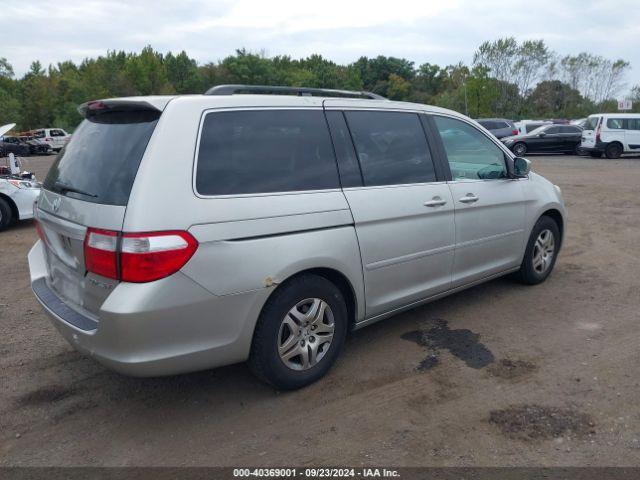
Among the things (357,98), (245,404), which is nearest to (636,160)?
(357,98)

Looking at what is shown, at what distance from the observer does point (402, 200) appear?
3.85 metres

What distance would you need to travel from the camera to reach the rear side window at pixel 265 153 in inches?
119

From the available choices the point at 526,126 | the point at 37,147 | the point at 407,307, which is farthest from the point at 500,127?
the point at 37,147

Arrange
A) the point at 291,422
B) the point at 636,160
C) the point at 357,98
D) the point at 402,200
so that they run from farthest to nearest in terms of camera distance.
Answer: the point at 636,160
the point at 357,98
the point at 402,200
the point at 291,422

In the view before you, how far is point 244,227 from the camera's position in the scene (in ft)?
9.80

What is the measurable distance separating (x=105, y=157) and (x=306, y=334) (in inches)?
63.0

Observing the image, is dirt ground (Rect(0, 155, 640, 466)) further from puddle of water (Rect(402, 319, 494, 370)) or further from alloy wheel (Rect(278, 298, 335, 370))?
alloy wheel (Rect(278, 298, 335, 370))

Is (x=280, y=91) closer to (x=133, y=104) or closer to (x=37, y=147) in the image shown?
(x=133, y=104)

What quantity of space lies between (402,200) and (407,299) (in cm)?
75

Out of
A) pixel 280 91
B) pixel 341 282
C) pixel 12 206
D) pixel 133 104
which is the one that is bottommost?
pixel 12 206

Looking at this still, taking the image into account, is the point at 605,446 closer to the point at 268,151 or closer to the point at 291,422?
the point at 291,422

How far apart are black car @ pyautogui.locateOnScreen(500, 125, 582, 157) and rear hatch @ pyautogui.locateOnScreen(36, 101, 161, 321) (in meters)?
22.5

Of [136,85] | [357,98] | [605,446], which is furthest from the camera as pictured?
[136,85]

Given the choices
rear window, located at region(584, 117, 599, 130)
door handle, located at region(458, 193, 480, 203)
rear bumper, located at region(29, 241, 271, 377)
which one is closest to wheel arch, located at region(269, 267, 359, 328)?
rear bumper, located at region(29, 241, 271, 377)
